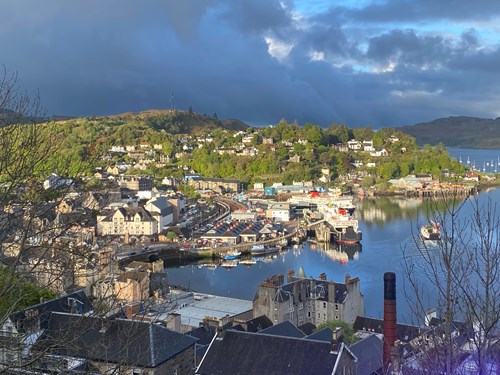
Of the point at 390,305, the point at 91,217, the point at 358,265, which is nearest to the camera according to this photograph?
the point at 91,217

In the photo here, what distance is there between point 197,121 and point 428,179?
32880mm

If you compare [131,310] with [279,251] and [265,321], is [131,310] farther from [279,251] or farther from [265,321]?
[279,251]

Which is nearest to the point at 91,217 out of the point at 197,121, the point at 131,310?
the point at 131,310

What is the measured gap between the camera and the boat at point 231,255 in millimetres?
17969

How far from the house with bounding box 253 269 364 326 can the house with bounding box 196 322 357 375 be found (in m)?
3.58

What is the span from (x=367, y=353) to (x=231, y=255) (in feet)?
39.3

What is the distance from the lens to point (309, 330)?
8.69m

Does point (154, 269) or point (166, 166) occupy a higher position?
point (166, 166)

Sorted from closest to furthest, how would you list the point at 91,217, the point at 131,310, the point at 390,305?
the point at 91,217 → the point at 390,305 → the point at 131,310

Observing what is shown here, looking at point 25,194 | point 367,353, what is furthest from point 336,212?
point 25,194

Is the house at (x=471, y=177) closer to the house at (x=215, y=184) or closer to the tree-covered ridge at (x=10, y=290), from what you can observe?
the house at (x=215, y=184)

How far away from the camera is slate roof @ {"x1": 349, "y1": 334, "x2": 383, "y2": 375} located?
6.00 metres

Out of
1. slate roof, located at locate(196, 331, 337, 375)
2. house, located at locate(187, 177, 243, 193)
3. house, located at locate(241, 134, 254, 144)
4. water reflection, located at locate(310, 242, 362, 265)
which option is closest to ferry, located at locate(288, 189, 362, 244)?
water reflection, located at locate(310, 242, 362, 265)

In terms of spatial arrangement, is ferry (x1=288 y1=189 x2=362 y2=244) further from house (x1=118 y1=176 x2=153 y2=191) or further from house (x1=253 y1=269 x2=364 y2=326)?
house (x1=253 y1=269 x2=364 y2=326)
